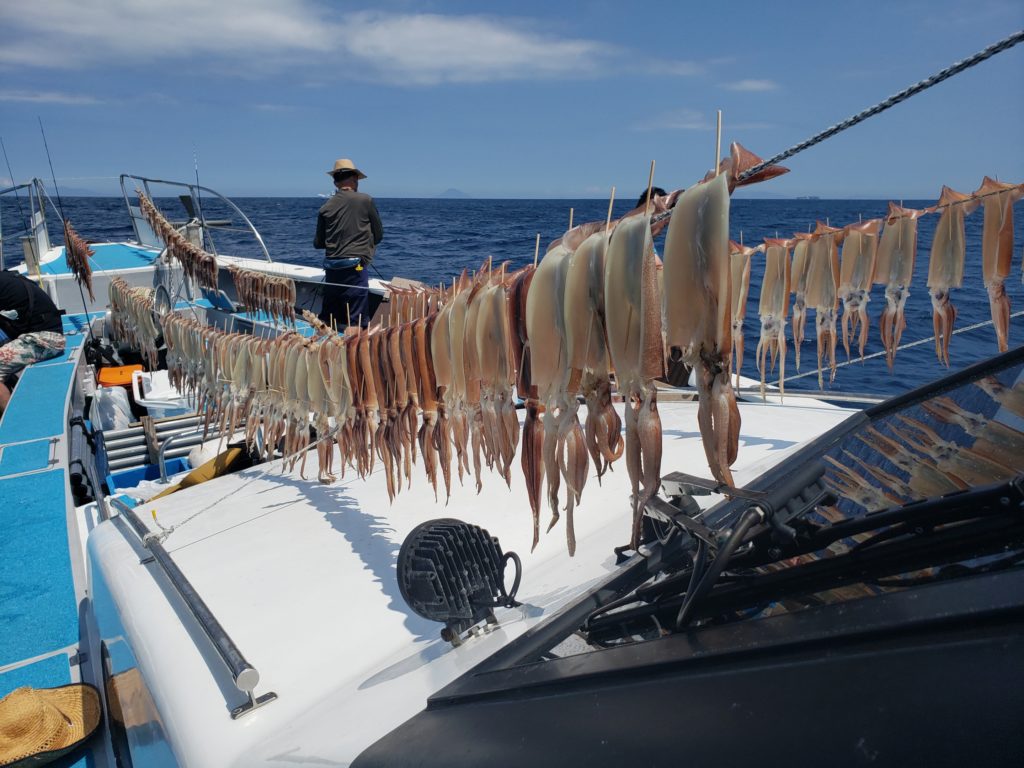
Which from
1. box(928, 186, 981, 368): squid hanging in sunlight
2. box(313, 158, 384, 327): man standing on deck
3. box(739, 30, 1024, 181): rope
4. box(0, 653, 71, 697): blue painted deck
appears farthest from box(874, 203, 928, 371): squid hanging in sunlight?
box(313, 158, 384, 327): man standing on deck

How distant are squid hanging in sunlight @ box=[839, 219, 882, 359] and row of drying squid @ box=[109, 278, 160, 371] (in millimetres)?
6971

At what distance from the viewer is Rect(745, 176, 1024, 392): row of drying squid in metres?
3.26

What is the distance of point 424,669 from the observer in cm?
210

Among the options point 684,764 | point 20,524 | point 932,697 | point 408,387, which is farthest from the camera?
point 20,524

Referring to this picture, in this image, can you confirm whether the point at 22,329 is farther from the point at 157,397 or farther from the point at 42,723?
the point at 42,723

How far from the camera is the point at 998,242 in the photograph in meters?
3.21

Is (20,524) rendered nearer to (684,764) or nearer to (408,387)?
(408,387)

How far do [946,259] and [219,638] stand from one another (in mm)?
3925

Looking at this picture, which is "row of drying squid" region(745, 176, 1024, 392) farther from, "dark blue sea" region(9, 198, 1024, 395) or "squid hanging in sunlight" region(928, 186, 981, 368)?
"dark blue sea" region(9, 198, 1024, 395)

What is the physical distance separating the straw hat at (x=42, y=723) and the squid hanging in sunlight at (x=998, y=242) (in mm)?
5049

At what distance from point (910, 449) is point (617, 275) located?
1332 millimetres

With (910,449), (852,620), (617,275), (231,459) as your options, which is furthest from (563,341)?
(231,459)

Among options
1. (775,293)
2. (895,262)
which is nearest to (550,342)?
(775,293)

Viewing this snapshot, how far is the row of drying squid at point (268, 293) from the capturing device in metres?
7.62
